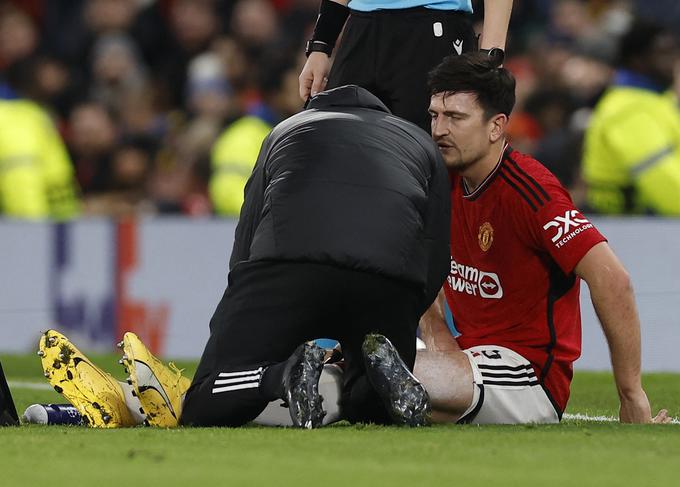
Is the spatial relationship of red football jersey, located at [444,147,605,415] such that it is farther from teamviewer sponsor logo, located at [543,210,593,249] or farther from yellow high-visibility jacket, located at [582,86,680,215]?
yellow high-visibility jacket, located at [582,86,680,215]

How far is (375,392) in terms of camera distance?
4.95m

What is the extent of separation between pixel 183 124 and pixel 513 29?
318 centimetres

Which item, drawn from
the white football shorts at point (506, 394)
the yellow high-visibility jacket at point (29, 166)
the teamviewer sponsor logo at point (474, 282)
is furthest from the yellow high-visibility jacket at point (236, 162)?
the white football shorts at point (506, 394)

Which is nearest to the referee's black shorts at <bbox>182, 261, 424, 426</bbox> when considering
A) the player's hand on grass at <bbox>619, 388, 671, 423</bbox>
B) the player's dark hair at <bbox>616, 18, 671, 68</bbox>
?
the player's hand on grass at <bbox>619, 388, 671, 423</bbox>

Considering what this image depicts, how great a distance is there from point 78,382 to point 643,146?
16.2ft

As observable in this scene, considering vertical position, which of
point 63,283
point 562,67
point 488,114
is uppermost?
point 488,114

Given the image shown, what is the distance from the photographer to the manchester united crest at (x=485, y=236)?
17.8 feet

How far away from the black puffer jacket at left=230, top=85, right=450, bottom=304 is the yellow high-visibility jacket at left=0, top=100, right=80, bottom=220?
5.66 metres

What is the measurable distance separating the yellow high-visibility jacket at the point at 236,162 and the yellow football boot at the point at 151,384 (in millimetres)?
5819

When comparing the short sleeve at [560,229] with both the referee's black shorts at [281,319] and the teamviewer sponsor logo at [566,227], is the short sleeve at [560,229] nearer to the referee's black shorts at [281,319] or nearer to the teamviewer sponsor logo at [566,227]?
the teamviewer sponsor logo at [566,227]

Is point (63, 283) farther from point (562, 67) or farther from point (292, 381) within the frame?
point (292, 381)

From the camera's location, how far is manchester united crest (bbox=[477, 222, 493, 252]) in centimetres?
543

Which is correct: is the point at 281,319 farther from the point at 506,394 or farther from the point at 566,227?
the point at 566,227

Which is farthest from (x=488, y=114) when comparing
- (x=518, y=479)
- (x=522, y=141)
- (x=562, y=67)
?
(x=562, y=67)
